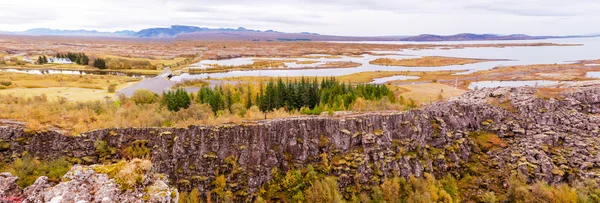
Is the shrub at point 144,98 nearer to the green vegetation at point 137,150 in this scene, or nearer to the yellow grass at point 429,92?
the green vegetation at point 137,150

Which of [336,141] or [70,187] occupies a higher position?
[70,187]

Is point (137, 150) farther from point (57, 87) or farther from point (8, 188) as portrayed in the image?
point (57, 87)

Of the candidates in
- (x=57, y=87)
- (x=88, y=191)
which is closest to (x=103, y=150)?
(x=88, y=191)

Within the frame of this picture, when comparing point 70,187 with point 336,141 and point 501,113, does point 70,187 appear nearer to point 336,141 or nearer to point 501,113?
point 336,141

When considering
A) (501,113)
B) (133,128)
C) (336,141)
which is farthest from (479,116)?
(133,128)

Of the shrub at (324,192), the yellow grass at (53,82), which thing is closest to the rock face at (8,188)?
the shrub at (324,192)

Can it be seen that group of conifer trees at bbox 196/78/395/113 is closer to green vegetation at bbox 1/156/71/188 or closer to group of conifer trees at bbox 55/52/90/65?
green vegetation at bbox 1/156/71/188

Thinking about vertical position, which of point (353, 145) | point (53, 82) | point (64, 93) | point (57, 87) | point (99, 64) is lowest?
point (353, 145)
